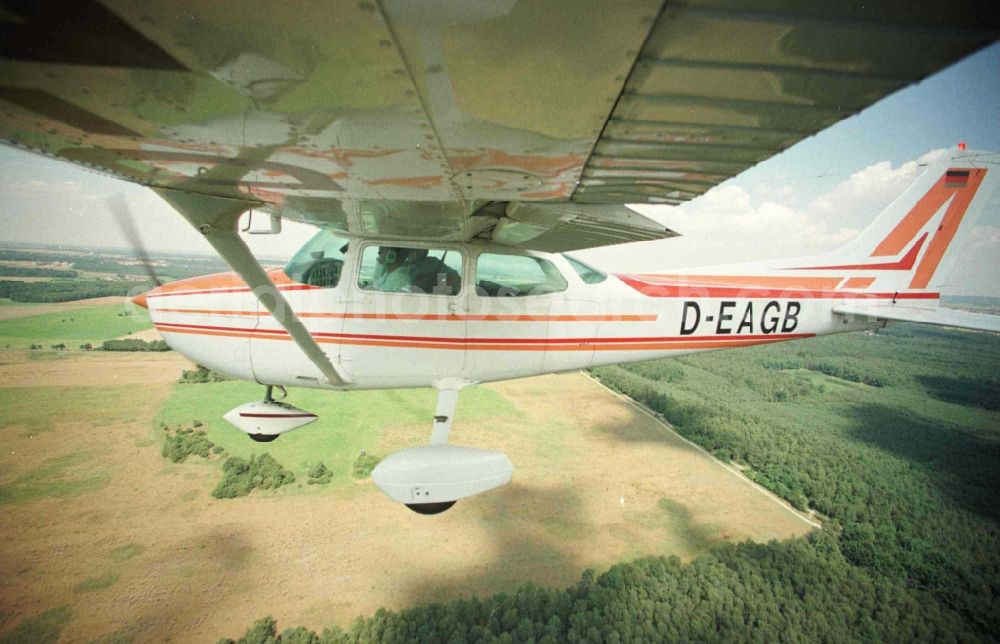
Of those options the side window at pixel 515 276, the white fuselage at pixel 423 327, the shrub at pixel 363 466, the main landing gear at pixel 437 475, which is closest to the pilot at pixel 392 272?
the white fuselage at pixel 423 327

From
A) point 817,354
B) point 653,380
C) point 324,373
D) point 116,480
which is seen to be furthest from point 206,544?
point 817,354

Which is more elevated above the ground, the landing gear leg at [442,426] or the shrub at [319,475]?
the landing gear leg at [442,426]

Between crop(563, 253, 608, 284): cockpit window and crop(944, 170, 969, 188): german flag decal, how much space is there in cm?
637

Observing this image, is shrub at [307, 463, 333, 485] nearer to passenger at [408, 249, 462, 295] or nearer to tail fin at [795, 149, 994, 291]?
passenger at [408, 249, 462, 295]

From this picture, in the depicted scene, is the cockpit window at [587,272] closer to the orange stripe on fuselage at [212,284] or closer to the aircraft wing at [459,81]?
the aircraft wing at [459,81]

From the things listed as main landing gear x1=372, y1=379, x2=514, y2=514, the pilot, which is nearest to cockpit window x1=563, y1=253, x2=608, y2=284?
the pilot

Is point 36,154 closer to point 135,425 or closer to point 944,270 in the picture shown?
point 944,270

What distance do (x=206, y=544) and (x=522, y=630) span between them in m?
7.59

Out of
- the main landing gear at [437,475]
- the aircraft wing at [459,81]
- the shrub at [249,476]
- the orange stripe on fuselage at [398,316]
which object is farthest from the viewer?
the shrub at [249,476]

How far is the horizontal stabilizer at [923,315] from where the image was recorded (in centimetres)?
451

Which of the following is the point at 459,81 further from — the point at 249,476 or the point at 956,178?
the point at 249,476

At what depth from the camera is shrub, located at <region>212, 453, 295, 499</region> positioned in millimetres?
9468

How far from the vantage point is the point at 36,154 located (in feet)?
4.89

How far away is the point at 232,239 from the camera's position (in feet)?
7.87
